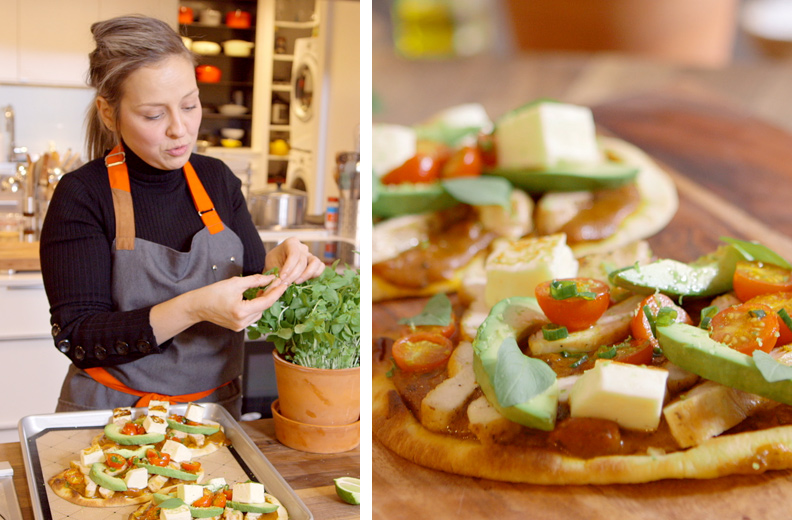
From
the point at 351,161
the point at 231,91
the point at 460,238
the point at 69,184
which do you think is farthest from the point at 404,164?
the point at 231,91

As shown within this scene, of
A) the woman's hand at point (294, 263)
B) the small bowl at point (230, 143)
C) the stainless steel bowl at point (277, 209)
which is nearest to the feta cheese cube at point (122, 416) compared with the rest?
the woman's hand at point (294, 263)

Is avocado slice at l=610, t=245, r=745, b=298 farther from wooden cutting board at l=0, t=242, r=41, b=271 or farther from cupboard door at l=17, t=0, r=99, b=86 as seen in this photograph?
cupboard door at l=17, t=0, r=99, b=86

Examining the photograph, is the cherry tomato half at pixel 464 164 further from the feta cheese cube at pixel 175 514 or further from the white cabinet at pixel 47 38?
the white cabinet at pixel 47 38

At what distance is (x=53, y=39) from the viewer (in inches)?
176

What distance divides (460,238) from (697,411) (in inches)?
31.4

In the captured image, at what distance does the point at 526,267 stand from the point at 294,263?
440 mm

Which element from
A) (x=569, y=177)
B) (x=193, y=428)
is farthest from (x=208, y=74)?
(x=193, y=428)

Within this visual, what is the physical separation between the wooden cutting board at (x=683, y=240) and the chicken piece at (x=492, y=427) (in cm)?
6

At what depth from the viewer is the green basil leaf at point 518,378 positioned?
Result: 3.44 ft

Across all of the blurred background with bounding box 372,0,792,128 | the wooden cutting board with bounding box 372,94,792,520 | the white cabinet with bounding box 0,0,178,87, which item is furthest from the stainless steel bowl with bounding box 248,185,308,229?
the wooden cutting board with bounding box 372,94,792,520

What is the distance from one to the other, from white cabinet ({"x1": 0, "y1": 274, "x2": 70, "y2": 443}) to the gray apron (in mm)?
1489

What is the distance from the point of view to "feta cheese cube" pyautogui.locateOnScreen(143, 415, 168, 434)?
1231mm

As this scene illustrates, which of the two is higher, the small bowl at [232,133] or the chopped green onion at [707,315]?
the small bowl at [232,133]

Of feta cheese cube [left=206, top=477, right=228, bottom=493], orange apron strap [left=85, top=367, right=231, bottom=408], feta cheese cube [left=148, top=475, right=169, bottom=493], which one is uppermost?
feta cheese cube [left=206, top=477, right=228, bottom=493]
